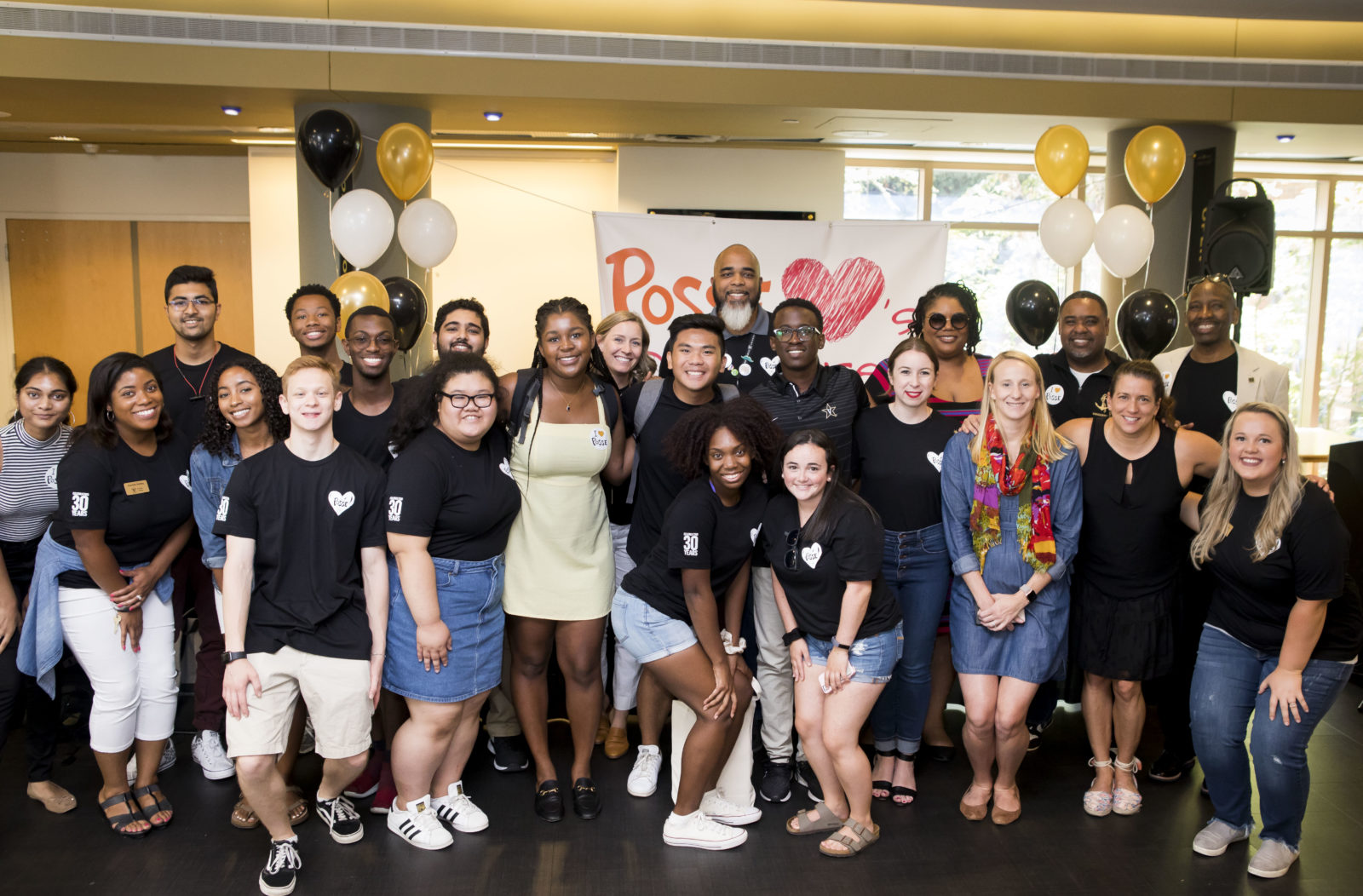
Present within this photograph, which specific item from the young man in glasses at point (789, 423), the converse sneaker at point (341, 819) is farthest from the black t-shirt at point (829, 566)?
the converse sneaker at point (341, 819)

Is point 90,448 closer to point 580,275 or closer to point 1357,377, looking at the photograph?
point 580,275

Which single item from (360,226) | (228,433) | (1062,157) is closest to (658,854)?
(228,433)

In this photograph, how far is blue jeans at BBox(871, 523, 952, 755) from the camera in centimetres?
321

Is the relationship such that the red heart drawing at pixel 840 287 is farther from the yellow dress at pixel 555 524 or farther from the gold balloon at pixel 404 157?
the yellow dress at pixel 555 524

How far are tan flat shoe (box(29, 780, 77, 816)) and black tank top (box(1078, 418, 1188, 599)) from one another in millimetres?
3397

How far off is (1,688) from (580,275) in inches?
227

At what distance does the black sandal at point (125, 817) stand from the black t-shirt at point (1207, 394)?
3881 mm

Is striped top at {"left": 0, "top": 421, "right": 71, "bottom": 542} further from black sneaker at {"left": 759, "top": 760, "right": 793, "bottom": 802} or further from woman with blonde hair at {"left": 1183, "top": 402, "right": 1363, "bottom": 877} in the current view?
woman with blonde hair at {"left": 1183, "top": 402, "right": 1363, "bottom": 877}

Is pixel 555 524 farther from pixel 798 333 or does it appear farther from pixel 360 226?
pixel 360 226

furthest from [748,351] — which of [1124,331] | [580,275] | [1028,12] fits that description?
[580,275]

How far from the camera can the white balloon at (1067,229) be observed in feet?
18.7

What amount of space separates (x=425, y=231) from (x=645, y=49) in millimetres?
1688

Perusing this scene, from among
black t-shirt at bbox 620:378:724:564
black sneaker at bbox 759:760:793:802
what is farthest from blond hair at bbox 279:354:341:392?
black sneaker at bbox 759:760:793:802

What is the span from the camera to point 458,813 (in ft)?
10.2
